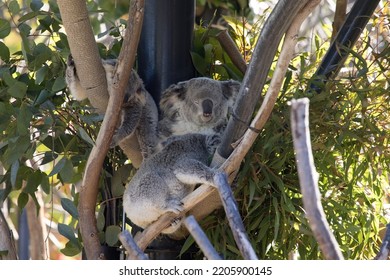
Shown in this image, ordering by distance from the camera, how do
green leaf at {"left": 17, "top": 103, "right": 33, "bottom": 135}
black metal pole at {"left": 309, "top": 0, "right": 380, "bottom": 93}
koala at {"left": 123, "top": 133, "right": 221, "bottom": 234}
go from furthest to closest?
black metal pole at {"left": 309, "top": 0, "right": 380, "bottom": 93} < koala at {"left": 123, "top": 133, "right": 221, "bottom": 234} < green leaf at {"left": 17, "top": 103, "right": 33, "bottom": 135}

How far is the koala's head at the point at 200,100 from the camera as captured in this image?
273 centimetres

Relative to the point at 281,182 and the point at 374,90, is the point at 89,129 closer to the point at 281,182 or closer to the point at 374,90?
the point at 281,182

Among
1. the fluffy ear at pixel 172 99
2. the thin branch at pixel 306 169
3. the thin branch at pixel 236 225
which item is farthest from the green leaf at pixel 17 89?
the thin branch at pixel 306 169

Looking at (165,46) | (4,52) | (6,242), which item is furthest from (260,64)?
(6,242)

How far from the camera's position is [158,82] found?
9.34 feet

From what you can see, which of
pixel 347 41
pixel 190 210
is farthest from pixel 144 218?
pixel 347 41

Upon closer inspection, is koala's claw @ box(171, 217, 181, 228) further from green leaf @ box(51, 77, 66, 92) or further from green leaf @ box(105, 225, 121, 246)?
green leaf @ box(51, 77, 66, 92)

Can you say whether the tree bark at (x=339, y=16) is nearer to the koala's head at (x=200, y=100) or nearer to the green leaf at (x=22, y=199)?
the koala's head at (x=200, y=100)

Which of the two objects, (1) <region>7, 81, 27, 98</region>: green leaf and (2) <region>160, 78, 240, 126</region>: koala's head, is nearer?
(1) <region>7, 81, 27, 98</region>: green leaf

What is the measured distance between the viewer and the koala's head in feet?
8.95

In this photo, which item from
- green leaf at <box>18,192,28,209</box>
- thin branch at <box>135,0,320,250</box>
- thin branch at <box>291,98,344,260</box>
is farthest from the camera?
green leaf at <box>18,192,28,209</box>

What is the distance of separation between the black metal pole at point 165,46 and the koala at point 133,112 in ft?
0.34

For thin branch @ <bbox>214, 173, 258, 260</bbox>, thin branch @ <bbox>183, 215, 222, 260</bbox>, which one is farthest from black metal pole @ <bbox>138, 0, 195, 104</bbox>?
thin branch @ <bbox>183, 215, 222, 260</bbox>

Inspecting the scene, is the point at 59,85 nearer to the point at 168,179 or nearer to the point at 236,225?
the point at 168,179
